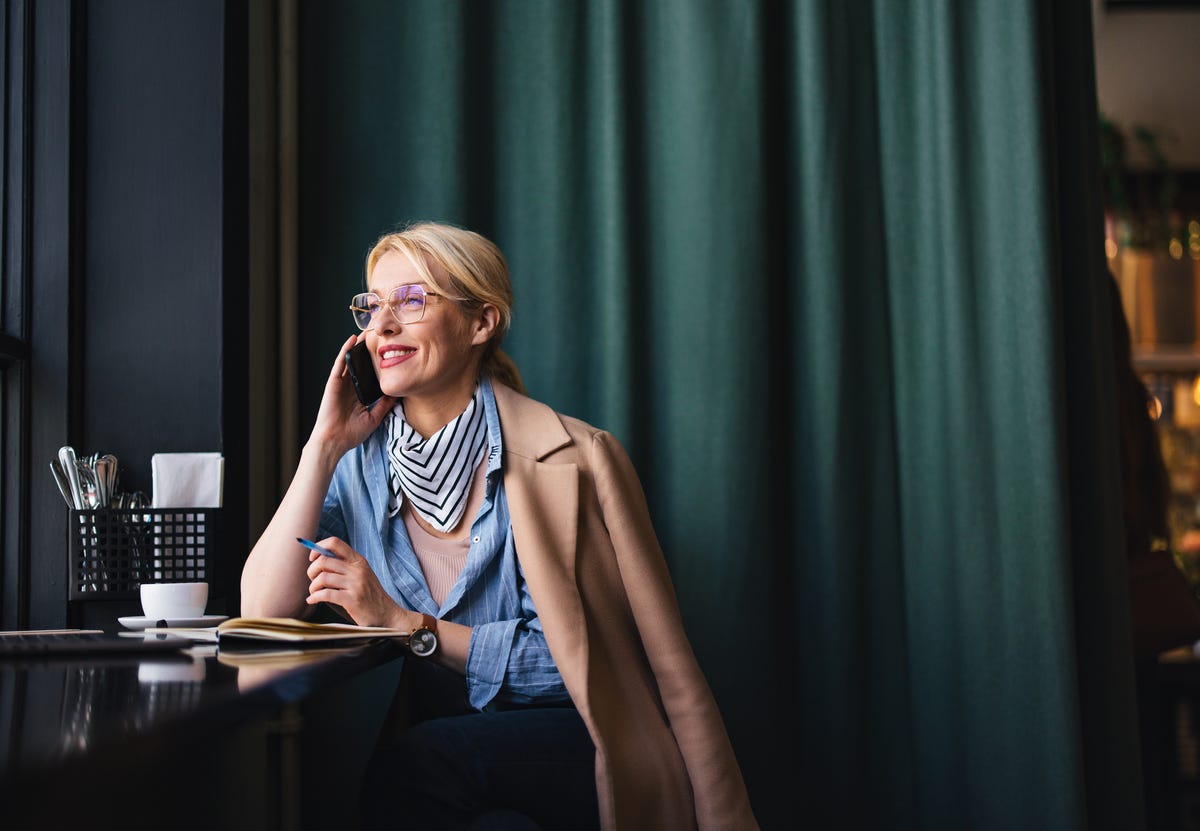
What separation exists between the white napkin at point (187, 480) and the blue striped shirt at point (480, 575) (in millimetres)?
163

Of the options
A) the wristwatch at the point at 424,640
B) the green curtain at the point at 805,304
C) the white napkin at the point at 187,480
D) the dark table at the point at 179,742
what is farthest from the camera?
the green curtain at the point at 805,304

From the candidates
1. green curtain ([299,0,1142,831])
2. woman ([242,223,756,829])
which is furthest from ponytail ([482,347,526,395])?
green curtain ([299,0,1142,831])

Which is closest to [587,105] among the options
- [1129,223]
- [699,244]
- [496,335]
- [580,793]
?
[699,244]

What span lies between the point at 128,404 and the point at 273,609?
45cm

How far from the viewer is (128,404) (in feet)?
5.63

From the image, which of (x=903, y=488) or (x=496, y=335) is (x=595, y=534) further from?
(x=903, y=488)

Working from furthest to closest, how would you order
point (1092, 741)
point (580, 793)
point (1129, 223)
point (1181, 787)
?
1. point (1129, 223)
2. point (1181, 787)
3. point (1092, 741)
4. point (580, 793)

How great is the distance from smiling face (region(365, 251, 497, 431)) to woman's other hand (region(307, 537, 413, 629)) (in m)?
0.31

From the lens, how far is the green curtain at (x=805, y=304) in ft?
6.60

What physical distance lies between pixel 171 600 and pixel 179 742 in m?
0.95

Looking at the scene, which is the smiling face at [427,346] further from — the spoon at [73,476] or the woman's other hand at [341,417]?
the spoon at [73,476]

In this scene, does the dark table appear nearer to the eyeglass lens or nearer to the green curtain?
the eyeglass lens

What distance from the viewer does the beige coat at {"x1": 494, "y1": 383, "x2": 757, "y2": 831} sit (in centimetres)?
136

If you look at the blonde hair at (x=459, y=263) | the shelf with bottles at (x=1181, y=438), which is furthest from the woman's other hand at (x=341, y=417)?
the shelf with bottles at (x=1181, y=438)
